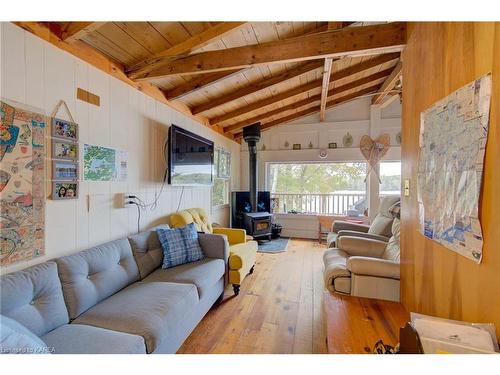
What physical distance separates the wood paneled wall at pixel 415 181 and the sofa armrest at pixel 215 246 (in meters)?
1.61

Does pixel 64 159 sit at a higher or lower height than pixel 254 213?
higher

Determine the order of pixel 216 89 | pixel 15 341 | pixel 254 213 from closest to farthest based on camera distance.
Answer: pixel 15 341 < pixel 216 89 < pixel 254 213

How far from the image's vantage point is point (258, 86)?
11.0 feet

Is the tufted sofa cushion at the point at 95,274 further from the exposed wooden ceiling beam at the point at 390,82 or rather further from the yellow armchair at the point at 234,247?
the exposed wooden ceiling beam at the point at 390,82

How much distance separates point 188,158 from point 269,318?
6.97 feet

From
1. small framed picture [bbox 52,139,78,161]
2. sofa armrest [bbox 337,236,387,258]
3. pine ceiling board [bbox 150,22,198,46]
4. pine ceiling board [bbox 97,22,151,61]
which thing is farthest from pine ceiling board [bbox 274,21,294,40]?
sofa armrest [bbox 337,236,387,258]

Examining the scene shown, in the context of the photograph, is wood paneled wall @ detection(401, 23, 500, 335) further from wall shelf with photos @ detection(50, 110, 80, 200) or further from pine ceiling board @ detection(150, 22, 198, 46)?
wall shelf with photos @ detection(50, 110, 80, 200)

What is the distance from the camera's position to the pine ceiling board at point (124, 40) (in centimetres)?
179

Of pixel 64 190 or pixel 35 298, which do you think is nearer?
pixel 35 298

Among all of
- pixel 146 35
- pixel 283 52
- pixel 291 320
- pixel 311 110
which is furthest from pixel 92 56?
pixel 311 110

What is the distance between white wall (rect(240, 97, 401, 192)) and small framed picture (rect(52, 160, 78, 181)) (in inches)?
169

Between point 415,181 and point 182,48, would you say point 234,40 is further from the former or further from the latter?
point 415,181

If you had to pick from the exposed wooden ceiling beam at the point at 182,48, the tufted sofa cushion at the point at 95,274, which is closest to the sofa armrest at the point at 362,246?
the tufted sofa cushion at the point at 95,274
